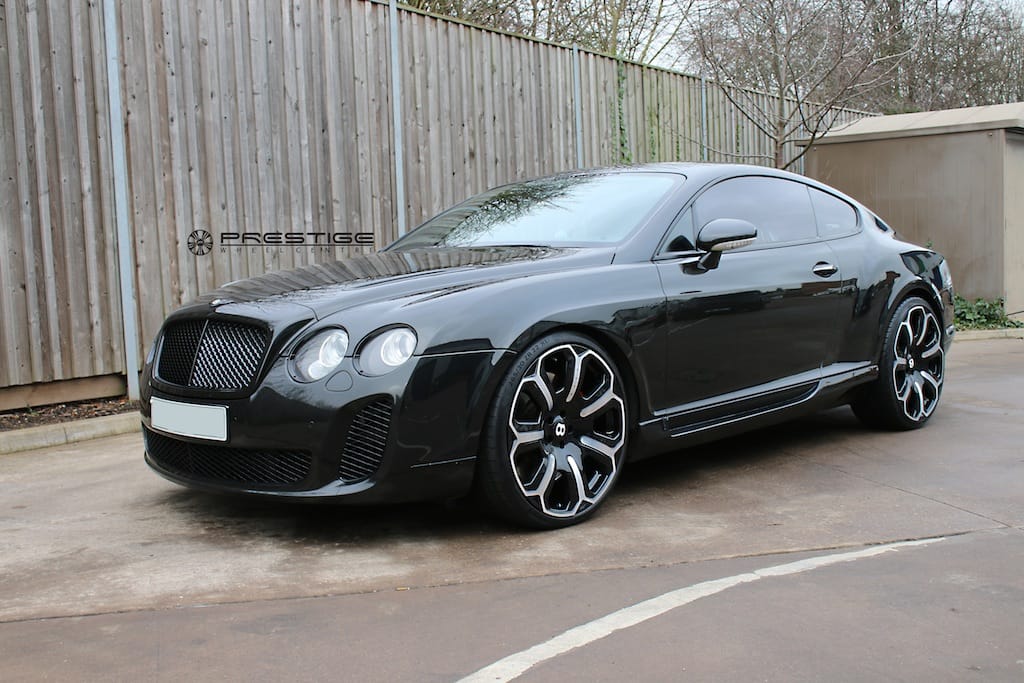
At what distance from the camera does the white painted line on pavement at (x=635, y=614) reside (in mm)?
2695

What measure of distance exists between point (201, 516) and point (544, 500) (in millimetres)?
1401

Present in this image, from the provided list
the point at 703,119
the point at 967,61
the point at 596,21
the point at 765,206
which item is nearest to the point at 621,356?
the point at 765,206

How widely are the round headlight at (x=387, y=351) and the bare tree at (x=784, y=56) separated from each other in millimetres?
9299

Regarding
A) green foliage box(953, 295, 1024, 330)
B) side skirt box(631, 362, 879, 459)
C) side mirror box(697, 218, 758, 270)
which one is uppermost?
side mirror box(697, 218, 758, 270)

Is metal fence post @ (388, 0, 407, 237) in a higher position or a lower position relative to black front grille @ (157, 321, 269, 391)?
higher

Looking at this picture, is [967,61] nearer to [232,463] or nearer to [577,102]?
[577,102]

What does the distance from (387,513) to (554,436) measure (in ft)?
2.57

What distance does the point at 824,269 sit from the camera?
17.2 ft

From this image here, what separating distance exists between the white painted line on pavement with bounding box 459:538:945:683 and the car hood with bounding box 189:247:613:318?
53.6 inches

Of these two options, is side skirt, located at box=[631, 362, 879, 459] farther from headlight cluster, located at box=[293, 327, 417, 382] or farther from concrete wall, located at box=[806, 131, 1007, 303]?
concrete wall, located at box=[806, 131, 1007, 303]

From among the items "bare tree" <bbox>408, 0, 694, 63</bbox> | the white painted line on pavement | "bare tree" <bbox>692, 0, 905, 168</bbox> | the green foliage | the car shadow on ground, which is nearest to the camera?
the white painted line on pavement

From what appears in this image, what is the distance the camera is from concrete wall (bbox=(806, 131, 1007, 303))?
456 inches

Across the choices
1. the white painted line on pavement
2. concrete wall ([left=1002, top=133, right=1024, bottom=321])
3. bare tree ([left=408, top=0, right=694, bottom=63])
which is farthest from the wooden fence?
bare tree ([left=408, top=0, right=694, bottom=63])

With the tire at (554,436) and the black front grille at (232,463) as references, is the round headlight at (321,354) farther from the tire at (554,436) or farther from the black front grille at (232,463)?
the tire at (554,436)
